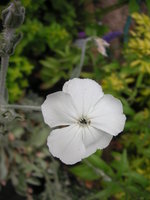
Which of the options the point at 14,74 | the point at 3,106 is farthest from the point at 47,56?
the point at 3,106

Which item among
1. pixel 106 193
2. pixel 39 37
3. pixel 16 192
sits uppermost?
pixel 39 37

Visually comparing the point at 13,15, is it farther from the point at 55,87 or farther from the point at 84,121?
the point at 55,87

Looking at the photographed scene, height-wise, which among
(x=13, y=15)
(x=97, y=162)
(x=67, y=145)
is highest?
(x=13, y=15)

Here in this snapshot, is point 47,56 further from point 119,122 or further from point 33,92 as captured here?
point 119,122

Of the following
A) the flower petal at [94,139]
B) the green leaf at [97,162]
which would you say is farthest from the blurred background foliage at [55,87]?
the flower petal at [94,139]

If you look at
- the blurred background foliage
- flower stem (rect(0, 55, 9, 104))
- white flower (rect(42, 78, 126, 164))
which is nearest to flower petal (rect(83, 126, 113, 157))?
white flower (rect(42, 78, 126, 164))

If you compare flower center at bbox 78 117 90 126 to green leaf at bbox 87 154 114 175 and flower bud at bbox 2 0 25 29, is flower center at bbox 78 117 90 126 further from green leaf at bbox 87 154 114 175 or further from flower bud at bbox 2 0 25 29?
green leaf at bbox 87 154 114 175

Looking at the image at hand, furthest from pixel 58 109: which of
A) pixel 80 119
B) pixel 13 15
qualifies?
pixel 13 15

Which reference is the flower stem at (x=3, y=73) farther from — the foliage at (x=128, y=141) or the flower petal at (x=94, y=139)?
the foliage at (x=128, y=141)
